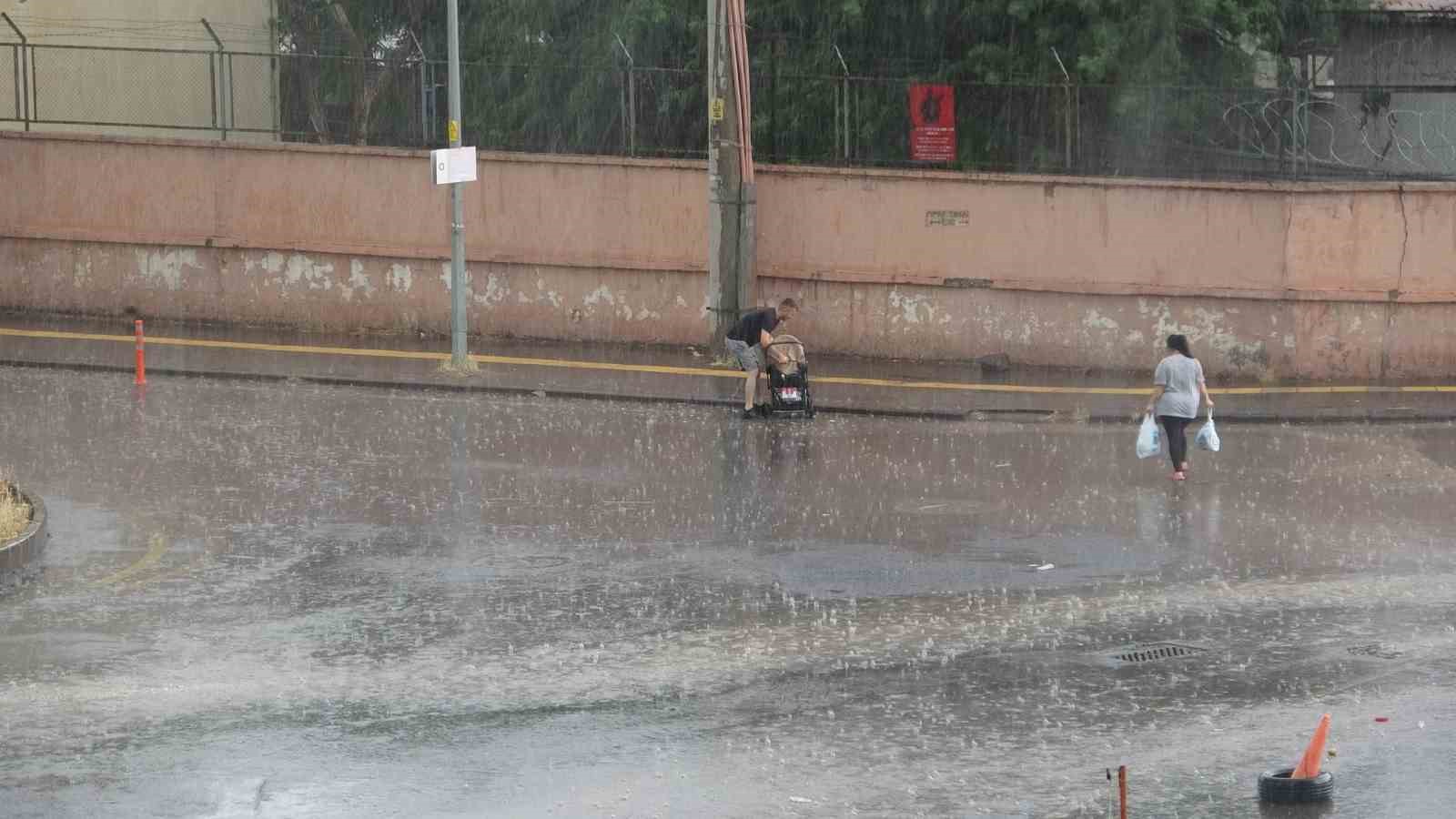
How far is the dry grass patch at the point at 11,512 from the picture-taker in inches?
564

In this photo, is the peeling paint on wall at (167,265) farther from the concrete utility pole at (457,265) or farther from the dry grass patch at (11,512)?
the dry grass patch at (11,512)

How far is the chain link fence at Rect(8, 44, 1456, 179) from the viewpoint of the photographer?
2467 centimetres

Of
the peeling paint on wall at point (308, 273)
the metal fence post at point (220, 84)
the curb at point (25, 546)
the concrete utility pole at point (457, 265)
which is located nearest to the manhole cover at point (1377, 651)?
the curb at point (25, 546)

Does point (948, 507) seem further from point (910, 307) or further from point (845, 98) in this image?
point (845, 98)

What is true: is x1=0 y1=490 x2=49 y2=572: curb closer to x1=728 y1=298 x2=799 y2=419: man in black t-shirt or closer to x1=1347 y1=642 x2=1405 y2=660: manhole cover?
x1=728 y1=298 x2=799 y2=419: man in black t-shirt

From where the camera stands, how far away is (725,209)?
2500 cm

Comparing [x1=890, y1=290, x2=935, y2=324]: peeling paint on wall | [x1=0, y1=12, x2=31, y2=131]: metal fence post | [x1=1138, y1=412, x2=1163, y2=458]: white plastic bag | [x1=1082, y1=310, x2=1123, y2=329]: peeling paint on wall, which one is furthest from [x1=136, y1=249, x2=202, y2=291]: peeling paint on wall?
[x1=1138, y1=412, x2=1163, y2=458]: white plastic bag

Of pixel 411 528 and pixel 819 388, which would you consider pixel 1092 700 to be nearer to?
pixel 411 528

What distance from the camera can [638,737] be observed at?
398 inches

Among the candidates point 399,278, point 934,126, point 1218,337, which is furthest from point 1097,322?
point 399,278

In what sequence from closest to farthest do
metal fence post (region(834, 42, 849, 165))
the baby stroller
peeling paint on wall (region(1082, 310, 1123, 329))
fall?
the baby stroller → peeling paint on wall (region(1082, 310, 1123, 329)) → metal fence post (region(834, 42, 849, 165))

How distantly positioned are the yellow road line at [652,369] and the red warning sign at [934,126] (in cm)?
364

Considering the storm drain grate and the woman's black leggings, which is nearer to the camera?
the storm drain grate

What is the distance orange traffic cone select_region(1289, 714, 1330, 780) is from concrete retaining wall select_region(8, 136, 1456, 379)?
52.3 ft
